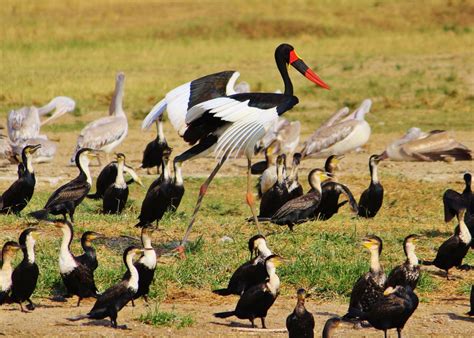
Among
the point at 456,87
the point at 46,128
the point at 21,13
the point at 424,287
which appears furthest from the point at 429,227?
the point at 21,13

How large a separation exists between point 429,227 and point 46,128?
9.88 meters

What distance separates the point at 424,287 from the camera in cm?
839

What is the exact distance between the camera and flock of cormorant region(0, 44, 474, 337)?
7207mm

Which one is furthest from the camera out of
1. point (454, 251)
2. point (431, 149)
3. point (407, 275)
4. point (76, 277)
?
point (431, 149)

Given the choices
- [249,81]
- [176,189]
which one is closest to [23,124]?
[176,189]

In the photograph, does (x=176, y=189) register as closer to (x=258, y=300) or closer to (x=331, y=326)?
(x=258, y=300)

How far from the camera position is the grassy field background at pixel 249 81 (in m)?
8.84

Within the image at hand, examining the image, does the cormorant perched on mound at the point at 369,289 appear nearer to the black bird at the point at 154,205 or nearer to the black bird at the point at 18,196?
the black bird at the point at 154,205

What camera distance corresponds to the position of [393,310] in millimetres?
6910

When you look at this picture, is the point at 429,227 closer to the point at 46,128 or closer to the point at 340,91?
the point at 46,128

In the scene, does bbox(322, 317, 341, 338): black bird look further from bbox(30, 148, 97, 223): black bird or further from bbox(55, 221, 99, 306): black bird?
bbox(30, 148, 97, 223): black bird

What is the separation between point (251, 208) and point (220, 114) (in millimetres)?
1243

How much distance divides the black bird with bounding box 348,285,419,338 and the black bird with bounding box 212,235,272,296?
3.09 feet

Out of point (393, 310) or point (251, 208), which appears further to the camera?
point (251, 208)
